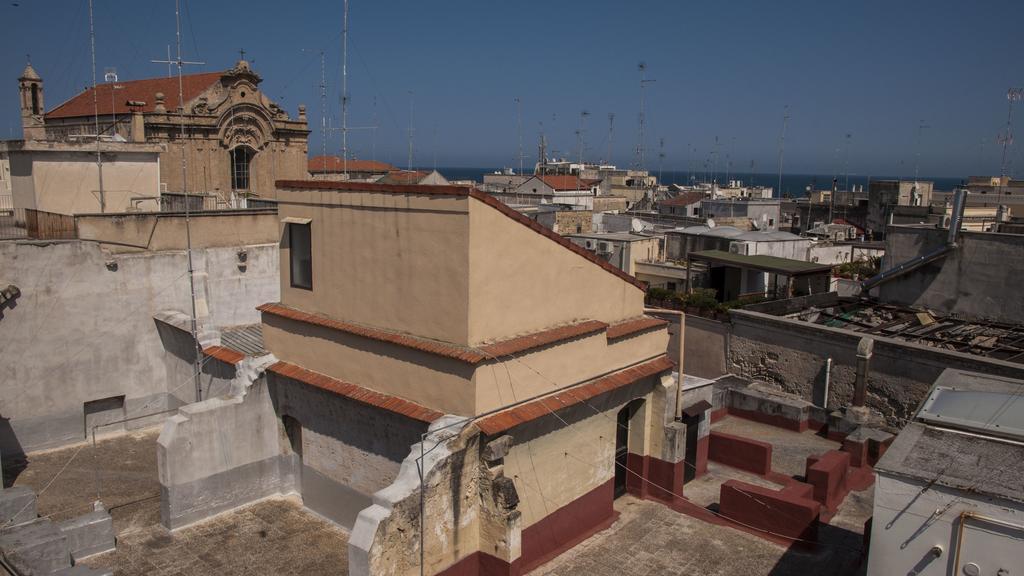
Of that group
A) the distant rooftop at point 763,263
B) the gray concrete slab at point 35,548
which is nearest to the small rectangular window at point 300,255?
the gray concrete slab at point 35,548

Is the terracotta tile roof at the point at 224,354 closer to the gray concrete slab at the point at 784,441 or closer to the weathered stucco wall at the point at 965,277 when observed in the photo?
the gray concrete slab at the point at 784,441

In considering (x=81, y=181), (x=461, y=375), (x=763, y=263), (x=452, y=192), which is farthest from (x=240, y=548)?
(x=763, y=263)

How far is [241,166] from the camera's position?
45.0m

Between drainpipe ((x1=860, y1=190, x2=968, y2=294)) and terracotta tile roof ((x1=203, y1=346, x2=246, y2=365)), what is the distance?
21.3m

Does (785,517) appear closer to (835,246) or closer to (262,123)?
(835,246)

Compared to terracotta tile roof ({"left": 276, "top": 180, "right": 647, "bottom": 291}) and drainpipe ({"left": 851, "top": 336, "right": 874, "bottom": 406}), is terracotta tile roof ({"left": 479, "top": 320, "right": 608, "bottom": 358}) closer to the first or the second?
terracotta tile roof ({"left": 276, "top": 180, "right": 647, "bottom": 291})

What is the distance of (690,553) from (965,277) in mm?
16310

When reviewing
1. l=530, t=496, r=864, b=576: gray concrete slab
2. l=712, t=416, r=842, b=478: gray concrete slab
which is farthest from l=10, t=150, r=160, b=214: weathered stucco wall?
l=712, t=416, r=842, b=478: gray concrete slab

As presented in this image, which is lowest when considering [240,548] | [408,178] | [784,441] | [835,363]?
[784,441]

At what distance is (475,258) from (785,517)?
8221mm

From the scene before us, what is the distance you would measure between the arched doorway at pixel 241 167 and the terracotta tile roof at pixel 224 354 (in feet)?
96.6

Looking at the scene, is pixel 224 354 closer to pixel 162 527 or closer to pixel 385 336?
pixel 162 527

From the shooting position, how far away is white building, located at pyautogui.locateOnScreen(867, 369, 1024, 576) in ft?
26.8

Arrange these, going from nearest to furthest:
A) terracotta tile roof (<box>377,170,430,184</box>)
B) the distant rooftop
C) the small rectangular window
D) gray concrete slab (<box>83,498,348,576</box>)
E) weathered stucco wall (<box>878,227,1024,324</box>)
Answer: gray concrete slab (<box>83,498,348,576</box>) < the small rectangular window < terracotta tile roof (<box>377,170,430,184</box>) < weathered stucco wall (<box>878,227,1024,324</box>) < the distant rooftop
